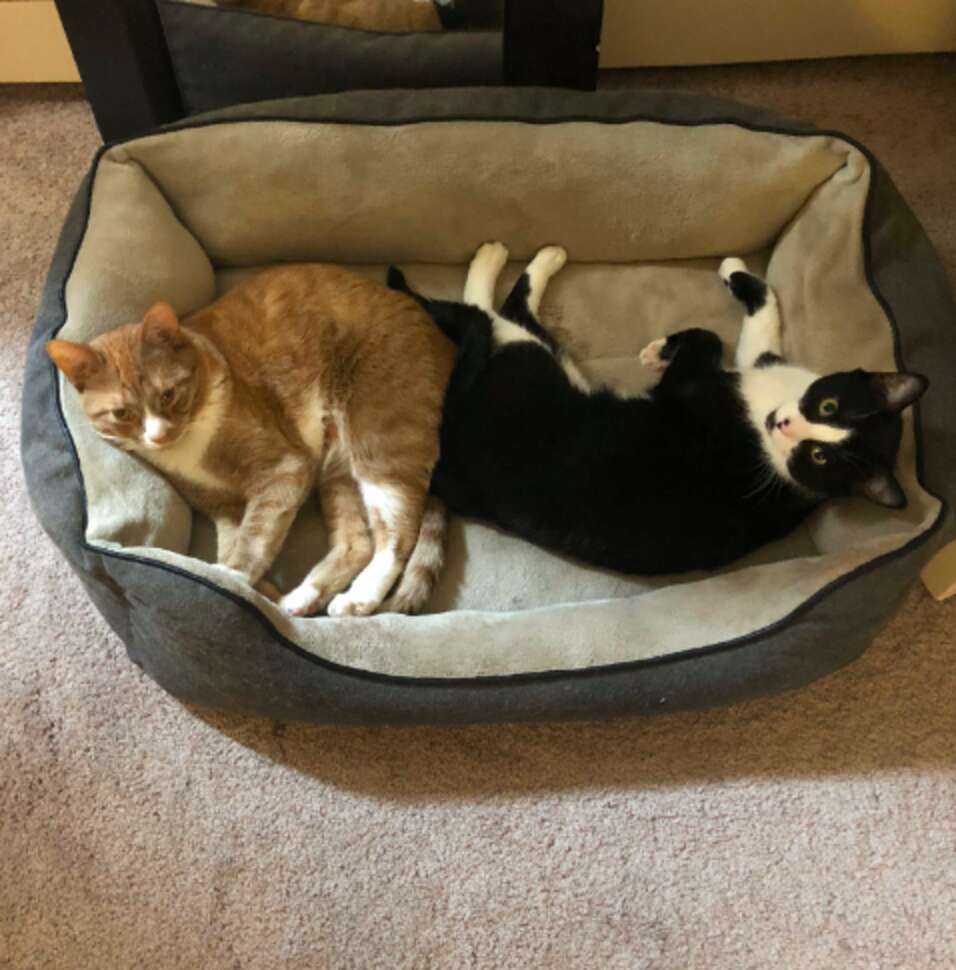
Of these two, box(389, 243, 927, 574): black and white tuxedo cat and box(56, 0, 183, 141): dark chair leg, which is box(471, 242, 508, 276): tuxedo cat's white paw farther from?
box(56, 0, 183, 141): dark chair leg

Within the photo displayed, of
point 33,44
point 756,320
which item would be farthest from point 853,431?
point 33,44

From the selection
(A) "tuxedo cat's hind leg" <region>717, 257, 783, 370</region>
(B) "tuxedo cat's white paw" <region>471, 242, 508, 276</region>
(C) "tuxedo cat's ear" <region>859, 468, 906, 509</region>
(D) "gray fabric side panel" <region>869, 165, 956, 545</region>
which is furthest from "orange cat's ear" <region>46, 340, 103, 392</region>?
(D) "gray fabric side panel" <region>869, 165, 956, 545</region>

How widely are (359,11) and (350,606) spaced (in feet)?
3.96

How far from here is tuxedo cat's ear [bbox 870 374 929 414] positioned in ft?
4.41

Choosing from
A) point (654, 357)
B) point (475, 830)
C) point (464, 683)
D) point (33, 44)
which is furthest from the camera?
point (33, 44)

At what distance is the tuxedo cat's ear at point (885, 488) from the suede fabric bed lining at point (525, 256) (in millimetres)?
47

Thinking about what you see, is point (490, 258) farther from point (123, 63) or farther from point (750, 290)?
point (123, 63)

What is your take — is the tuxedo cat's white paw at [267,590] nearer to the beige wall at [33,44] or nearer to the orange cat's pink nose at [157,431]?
the orange cat's pink nose at [157,431]

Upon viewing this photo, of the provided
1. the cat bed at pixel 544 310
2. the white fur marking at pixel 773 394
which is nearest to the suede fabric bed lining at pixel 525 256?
the cat bed at pixel 544 310

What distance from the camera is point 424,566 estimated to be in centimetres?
153

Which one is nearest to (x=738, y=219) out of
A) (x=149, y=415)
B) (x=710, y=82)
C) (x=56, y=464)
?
(x=710, y=82)

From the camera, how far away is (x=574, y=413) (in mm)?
1521

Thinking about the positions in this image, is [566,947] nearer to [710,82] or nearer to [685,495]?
[685,495]

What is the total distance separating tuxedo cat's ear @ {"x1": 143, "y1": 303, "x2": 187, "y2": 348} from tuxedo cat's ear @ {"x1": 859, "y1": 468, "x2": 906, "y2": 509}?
1.12 meters
